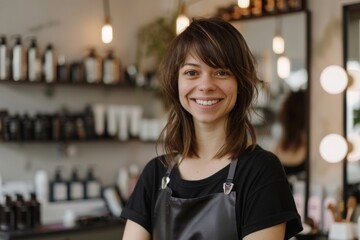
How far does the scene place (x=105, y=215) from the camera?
4.43 metres

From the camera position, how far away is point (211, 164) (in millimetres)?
1460

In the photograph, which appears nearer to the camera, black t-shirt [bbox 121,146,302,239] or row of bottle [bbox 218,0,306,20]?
black t-shirt [bbox 121,146,302,239]

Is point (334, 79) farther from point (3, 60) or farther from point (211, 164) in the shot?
point (211, 164)

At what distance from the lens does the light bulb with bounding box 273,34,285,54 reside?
13.1ft

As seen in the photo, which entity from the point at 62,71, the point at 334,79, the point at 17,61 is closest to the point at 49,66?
the point at 62,71

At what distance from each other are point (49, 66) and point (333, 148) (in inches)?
83.2

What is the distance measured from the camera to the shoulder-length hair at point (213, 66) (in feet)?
4.54

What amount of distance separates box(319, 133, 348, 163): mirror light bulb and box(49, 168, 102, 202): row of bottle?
186 centimetres

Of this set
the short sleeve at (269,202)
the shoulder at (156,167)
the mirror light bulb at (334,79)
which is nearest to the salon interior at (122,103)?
the mirror light bulb at (334,79)

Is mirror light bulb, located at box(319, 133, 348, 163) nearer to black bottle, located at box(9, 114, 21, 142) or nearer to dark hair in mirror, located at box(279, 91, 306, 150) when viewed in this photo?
dark hair in mirror, located at box(279, 91, 306, 150)

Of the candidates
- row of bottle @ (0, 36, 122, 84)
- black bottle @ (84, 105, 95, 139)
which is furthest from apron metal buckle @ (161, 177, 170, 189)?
black bottle @ (84, 105, 95, 139)

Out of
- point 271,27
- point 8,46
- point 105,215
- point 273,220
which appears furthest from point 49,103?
point 273,220

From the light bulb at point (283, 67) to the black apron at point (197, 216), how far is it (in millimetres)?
2650

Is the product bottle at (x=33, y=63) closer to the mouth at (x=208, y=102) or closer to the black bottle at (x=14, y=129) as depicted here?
the black bottle at (x=14, y=129)
